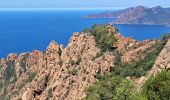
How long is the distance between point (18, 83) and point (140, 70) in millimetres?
49176

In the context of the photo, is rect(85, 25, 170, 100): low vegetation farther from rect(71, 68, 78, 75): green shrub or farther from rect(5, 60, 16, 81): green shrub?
rect(5, 60, 16, 81): green shrub

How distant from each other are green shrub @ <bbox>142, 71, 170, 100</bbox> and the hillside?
7.21m

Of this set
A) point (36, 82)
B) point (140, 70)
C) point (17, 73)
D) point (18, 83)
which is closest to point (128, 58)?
point (140, 70)

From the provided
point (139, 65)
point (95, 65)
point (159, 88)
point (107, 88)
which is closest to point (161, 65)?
point (107, 88)

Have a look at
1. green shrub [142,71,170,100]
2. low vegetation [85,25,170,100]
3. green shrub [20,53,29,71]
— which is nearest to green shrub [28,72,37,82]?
green shrub [20,53,29,71]

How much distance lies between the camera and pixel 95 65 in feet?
205

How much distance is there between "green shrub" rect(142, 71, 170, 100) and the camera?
34.8m

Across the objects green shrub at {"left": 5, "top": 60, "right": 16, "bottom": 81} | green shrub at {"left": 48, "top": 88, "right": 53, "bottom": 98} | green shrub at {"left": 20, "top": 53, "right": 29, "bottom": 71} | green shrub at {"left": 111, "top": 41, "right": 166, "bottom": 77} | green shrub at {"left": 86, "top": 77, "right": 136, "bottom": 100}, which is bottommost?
green shrub at {"left": 5, "top": 60, "right": 16, "bottom": 81}

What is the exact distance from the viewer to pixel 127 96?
4316cm

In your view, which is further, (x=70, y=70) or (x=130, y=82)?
(x=70, y=70)

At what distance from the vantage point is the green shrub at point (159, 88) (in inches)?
1371

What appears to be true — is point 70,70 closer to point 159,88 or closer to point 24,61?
point 159,88

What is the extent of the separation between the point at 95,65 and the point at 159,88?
27.4 metres

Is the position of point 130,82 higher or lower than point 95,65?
higher
